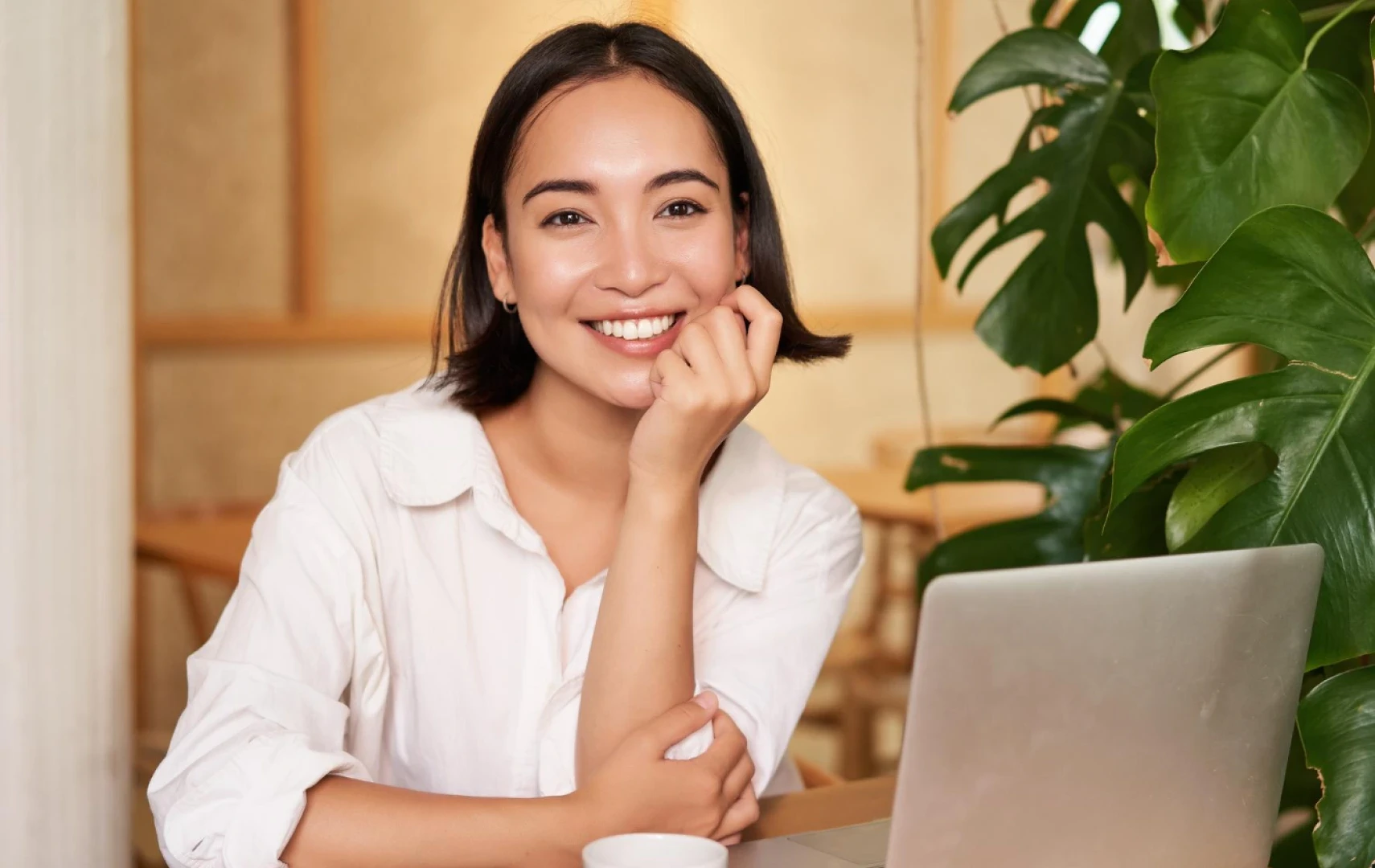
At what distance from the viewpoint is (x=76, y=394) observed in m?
1.29

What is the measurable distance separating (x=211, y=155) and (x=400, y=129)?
0.49 meters

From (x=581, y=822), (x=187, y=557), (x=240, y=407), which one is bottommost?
(x=187, y=557)

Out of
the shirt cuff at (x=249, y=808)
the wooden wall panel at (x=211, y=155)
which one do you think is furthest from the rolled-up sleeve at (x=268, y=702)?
the wooden wall panel at (x=211, y=155)

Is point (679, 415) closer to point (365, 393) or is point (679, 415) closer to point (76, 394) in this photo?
point (76, 394)

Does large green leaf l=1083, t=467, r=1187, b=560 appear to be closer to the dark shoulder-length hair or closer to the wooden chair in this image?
the dark shoulder-length hair

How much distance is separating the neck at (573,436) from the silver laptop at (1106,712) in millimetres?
802

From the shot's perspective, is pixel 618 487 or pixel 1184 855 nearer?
pixel 1184 855

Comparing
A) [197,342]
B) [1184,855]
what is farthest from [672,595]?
[197,342]

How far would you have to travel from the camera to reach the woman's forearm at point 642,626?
138 centimetres

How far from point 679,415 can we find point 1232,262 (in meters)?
0.50

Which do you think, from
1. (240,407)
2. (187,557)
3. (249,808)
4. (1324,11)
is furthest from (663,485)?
(240,407)

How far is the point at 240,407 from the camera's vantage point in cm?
380

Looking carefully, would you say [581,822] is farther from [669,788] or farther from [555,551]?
[555,551]

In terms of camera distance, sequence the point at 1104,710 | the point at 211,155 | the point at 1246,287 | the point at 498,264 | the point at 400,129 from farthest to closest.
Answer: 1. the point at 400,129
2. the point at 211,155
3. the point at 498,264
4. the point at 1246,287
5. the point at 1104,710
